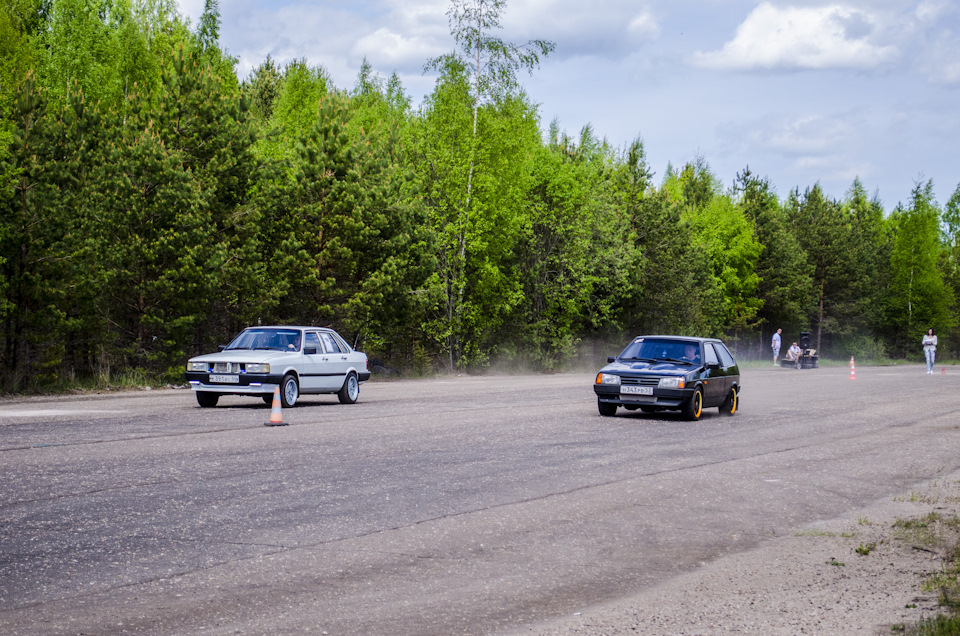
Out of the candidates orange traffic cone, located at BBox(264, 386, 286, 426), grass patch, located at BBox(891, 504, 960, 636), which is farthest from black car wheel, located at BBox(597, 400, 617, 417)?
grass patch, located at BBox(891, 504, 960, 636)

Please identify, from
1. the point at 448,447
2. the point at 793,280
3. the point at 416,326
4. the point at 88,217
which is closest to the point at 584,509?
the point at 448,447

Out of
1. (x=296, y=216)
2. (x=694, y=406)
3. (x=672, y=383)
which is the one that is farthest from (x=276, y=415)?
(x=296, y=216)

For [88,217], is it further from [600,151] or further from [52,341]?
[600,151]

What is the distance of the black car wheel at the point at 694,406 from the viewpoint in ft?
55.6

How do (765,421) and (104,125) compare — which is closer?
(765,421)

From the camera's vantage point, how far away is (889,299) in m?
92.1

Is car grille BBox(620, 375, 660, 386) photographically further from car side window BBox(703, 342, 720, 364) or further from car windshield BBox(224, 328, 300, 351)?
car windshield BBox(224, 328, 300, 351)

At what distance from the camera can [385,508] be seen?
27.1 ft

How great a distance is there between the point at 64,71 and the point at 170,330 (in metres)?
20.3

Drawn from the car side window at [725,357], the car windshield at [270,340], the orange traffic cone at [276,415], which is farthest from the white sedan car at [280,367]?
the car side window at [725,357]

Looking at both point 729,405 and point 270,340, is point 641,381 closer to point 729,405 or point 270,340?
point 729,405

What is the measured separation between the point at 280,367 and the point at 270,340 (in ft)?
3.99

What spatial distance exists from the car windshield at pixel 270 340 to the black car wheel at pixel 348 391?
64.5 inches

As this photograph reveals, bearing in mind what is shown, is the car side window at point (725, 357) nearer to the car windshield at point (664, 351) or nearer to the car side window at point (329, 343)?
the car windshield at point (664, 351)
